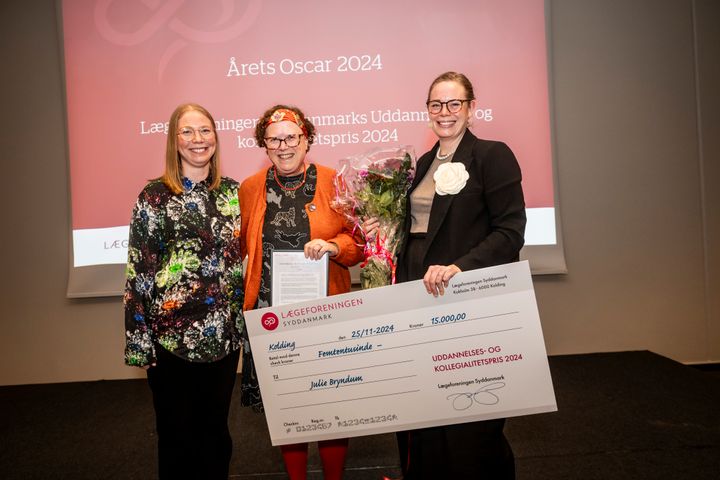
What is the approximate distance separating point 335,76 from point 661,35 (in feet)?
8.66

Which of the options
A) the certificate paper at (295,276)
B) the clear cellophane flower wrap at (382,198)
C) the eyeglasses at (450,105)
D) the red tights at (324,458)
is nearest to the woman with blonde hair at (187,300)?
the certificate paper at (295,276)

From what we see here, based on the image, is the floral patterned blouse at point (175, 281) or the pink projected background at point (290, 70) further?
the pink projected background at point (290, 70)

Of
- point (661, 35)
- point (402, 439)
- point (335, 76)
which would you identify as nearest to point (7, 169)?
point (335, 76)

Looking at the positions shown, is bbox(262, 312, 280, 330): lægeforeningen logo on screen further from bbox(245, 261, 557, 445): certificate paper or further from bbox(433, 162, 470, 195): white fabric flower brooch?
bbox(433, 162, 470, 195): white fabric flower brooch

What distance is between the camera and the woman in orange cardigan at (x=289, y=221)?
6.73ft

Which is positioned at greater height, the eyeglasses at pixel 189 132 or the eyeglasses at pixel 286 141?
the eyeglasses at pixel 189 132

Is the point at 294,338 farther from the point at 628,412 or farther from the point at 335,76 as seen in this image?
the point at 335,76

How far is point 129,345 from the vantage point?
1876 millimetres

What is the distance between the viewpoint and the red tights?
2.16 m

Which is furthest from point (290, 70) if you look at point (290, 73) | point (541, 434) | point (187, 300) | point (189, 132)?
point (541, 434)

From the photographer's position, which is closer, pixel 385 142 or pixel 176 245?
pixel 176 245

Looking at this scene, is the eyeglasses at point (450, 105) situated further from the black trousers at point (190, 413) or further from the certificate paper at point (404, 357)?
the black trousers at point (190, 413)

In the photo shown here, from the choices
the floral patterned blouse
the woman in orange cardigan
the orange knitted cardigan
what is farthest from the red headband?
the floral patterned blouse

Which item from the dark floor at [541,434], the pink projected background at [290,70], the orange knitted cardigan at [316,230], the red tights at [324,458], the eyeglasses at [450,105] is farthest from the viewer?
the pink projected background at [290,70]
